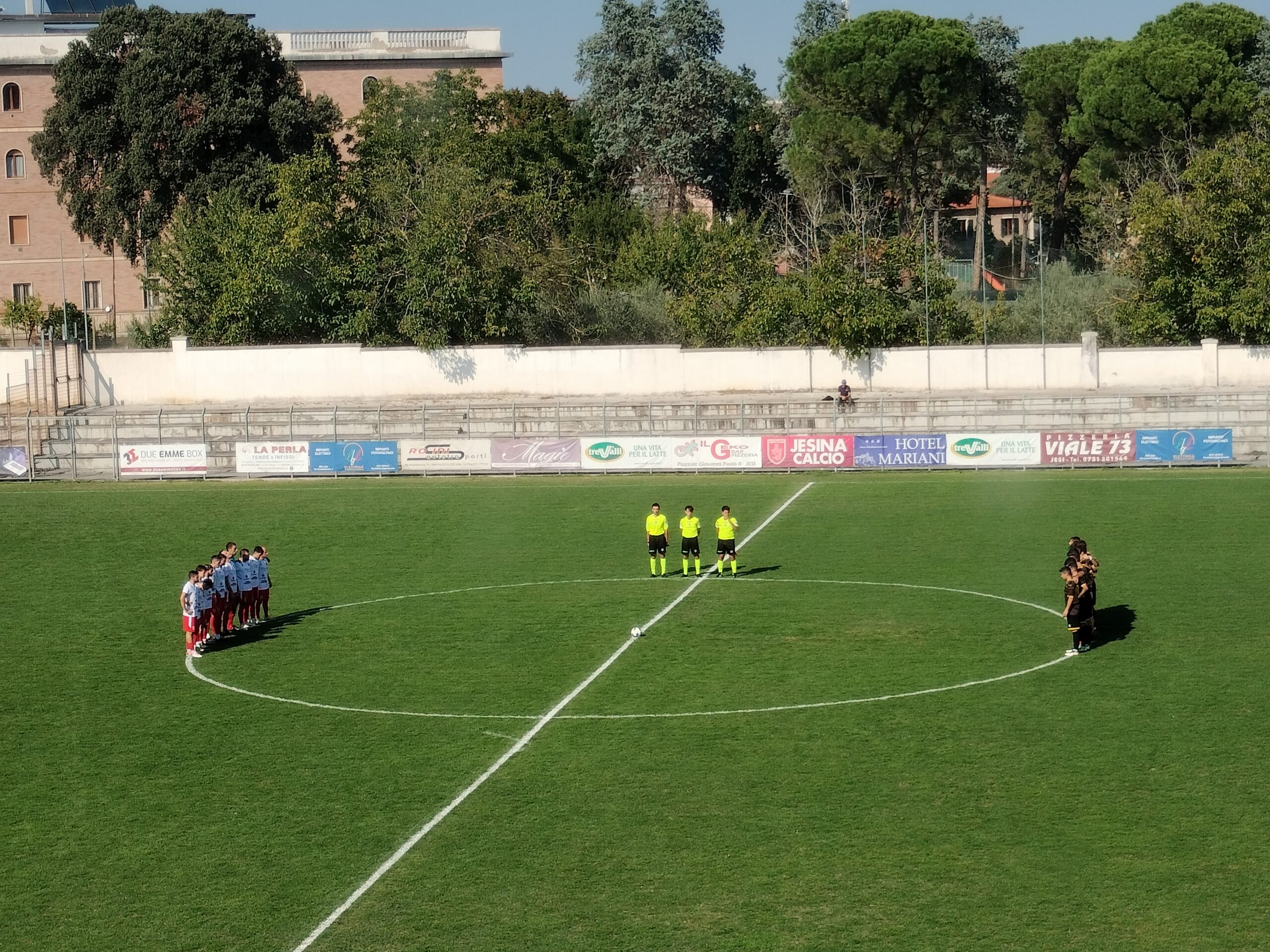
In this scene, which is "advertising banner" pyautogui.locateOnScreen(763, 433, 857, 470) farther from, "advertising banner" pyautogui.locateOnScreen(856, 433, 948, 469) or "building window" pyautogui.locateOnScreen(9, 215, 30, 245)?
"building window" pyautogui.locateOnScreen(9, 215, 30, 245)

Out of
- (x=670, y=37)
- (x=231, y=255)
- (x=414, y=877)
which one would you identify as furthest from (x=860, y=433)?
(x=670, y=37)

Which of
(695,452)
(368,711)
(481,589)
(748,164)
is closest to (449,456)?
(695,452)

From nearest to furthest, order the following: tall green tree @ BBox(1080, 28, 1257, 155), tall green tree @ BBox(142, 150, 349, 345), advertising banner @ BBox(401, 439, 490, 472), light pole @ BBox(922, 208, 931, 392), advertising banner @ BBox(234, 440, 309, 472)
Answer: advertising banner @ BBox(401, 439, 490, 472) < advertising banner @ BBox(234, 440, 309, 472) < light pole @ BBox(922, 208, 931, 392) < tall green tree @ BBox(142, 150, 349, 345) < tall green tree @ BBox(1080, 28, 1257, 155)

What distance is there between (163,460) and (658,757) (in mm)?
35701

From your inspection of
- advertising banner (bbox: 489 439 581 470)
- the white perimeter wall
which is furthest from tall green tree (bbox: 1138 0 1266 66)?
advertising banner (bbox: 489 439 581 470)

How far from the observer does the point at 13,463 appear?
169 ft

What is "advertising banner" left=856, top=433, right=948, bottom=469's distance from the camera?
1857 inches

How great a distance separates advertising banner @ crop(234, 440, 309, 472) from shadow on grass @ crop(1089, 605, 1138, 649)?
3009cm

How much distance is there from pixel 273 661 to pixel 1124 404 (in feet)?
119

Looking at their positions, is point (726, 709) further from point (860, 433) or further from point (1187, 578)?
point (860, 433)

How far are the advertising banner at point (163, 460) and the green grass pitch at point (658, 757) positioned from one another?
1513 cm

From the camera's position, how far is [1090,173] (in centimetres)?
7769

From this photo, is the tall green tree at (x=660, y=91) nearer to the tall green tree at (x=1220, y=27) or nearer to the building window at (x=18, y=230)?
the tall green tree at (x=1220, y=27)

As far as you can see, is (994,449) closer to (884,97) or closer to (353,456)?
(353,456)
